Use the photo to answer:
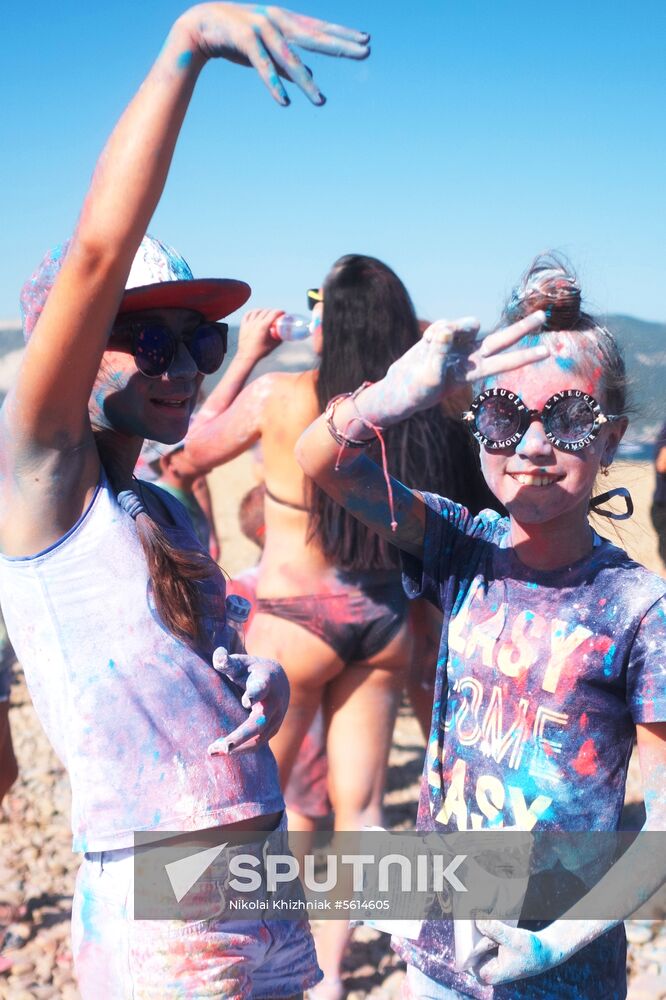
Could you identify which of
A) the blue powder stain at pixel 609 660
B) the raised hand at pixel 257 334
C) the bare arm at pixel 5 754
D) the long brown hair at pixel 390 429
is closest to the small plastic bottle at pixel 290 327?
the raised hand at pixel 257 334

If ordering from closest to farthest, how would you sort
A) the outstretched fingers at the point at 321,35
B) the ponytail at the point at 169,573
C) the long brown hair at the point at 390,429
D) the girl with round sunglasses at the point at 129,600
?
the outstretched fingers at the point at 321,35, the girl with round sunglasses at the point at 129,600, the ponytail at the point at 169,573, the long brown hair at the point at 390,429

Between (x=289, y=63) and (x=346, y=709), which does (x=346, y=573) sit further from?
(x=289, y=63)

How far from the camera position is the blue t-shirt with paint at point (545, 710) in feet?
5.87

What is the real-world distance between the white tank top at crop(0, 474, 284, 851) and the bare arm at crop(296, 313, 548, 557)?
1.41ft

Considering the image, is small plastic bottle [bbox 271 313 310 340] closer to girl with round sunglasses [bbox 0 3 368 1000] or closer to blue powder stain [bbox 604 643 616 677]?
girl with round sunglasses [bbox 0 3 368 1000]

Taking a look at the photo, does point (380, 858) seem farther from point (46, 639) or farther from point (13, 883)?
point (13, 883)

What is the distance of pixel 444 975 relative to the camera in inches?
75.2

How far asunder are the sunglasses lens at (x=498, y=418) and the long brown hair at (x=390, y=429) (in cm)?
139

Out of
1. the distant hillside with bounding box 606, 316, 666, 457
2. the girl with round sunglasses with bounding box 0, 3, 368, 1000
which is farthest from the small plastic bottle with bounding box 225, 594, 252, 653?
the distant hillside with bounding box 606, 316, 666, 457

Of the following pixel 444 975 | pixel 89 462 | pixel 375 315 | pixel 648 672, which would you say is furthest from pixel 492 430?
pixel 375 315

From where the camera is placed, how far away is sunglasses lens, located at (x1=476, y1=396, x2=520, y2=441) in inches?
73.6

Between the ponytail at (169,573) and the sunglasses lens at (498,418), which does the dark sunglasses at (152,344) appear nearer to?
the ponytail at (169,573)

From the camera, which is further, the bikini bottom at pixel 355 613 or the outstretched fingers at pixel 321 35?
the bikini bottom at pixel 355 613

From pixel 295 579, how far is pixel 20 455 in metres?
2.06
